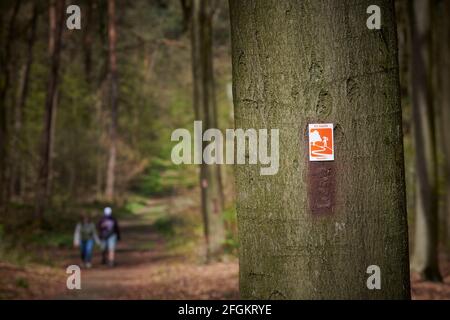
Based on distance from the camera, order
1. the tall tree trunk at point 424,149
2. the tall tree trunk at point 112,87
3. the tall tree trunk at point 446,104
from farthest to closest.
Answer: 1. the tall tree trunk at point 112,87
2. the tall tree trunk at point 446,104
3. the tall tree trunk at point 424,149

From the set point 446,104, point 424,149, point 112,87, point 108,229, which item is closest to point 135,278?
point 108,229

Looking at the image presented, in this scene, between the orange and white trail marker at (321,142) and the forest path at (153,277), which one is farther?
the forest path at (153,277)

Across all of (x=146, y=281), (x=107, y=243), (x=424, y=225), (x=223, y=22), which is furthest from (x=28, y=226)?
(x=424, y=225)

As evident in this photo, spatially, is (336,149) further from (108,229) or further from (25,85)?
(25,85)

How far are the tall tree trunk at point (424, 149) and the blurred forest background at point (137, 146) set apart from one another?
0.11ft

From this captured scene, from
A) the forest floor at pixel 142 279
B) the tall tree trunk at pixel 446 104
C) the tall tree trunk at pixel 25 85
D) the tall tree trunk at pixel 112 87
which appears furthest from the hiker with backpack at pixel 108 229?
the tall tree trunk at pixel 112 87

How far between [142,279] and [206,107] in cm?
502

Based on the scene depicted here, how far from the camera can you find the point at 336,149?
8.90 ft

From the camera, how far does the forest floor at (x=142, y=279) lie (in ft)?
41.8

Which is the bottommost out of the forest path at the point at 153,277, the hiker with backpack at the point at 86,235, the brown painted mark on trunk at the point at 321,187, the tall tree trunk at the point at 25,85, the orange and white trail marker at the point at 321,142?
the forest path at the point at 153,277

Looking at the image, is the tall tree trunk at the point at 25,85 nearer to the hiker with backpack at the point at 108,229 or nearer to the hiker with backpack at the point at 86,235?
the hiker with backpack at the point at 86,235

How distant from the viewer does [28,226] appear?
84.0 ft

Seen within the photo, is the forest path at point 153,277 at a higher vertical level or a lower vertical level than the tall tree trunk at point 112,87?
lower

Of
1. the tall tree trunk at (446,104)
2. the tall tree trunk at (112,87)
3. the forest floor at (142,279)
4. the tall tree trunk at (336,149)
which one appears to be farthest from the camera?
the tall tree trunk at (112,87)
